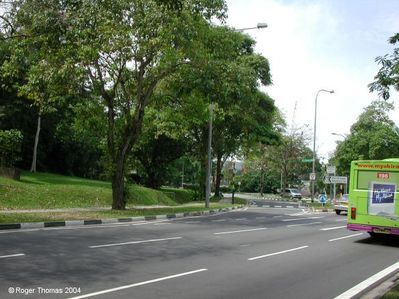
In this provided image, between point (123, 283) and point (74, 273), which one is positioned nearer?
point (123, 283)

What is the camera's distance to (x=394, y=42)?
9.68 metres

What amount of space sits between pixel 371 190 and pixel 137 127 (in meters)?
11.5

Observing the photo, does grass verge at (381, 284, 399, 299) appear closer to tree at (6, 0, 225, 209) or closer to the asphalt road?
the asphalt road

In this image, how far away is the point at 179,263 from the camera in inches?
396

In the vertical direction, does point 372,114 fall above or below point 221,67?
above

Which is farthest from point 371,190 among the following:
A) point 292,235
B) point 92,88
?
point 92,88

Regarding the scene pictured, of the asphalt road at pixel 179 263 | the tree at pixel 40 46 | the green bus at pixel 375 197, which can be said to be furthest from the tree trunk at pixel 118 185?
the green bus at pixel 375 197

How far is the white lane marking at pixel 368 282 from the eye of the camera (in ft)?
26.0

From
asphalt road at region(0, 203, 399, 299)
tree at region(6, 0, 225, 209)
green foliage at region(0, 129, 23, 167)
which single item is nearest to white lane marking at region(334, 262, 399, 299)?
asphalt road at region(0, 203, 399, 299)

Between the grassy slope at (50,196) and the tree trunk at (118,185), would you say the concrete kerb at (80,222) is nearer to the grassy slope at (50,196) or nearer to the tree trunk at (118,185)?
the tree trunk at (118,185)

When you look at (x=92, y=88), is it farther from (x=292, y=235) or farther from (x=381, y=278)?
(x=381, y=278)

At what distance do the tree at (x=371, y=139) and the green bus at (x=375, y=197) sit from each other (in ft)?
129

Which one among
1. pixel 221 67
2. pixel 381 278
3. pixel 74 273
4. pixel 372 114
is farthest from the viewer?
pixel 372 114

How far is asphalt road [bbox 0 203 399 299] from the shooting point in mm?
7609
